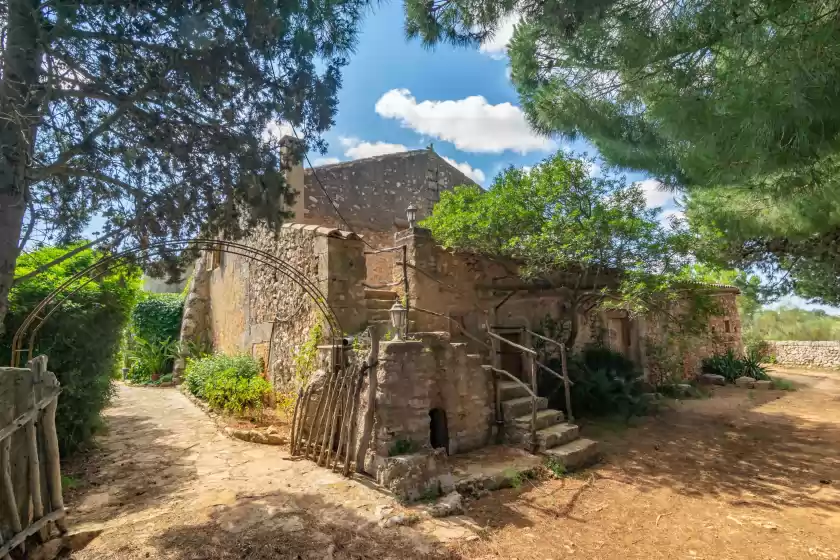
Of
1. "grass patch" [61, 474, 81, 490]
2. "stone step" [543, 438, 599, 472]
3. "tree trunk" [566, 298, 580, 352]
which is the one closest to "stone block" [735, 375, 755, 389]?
"tree trunk" [566, 298, 580, 352]

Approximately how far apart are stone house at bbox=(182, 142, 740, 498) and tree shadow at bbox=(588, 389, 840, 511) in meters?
0.87

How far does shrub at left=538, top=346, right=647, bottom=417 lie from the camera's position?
7.70m

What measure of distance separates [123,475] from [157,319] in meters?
9.08

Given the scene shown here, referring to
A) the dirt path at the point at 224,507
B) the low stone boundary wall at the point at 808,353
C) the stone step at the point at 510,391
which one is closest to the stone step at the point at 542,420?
the stone step at the point at 510,391

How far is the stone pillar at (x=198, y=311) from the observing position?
11880 millimetres

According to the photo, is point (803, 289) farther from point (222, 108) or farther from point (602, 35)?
point (222, 108)

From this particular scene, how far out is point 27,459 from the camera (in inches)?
124

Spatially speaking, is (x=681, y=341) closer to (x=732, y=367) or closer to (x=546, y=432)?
(x=732, y=367)

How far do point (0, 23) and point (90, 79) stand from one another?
2.50ft

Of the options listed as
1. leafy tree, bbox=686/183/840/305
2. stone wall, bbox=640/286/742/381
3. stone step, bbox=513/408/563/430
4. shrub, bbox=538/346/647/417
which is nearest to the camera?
stone step, bbox=513/408/563/430

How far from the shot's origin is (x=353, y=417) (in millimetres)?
4973

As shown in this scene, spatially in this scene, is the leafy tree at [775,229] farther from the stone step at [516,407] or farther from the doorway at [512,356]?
the stone step at [516,407]

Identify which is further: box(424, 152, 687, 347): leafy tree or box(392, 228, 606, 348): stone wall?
box(392, 228, 606, 348): stone wall

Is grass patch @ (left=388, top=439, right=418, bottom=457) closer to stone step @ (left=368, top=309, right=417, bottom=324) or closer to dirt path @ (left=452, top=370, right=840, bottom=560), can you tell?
dirt path @ (left=452, top=370, right=840, bottom=560)
